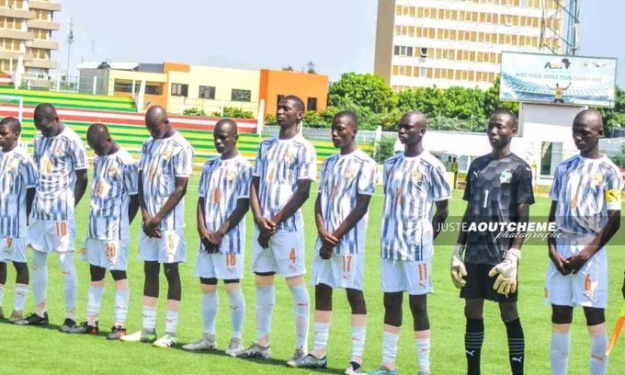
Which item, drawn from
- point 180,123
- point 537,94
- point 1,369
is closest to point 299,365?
point 1,369

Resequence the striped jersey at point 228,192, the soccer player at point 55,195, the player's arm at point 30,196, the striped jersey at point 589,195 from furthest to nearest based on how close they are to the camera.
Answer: the player's arm at point 30,196 < the soccer player at point 55,195 < the striped jersey at point 228,192 < the striped jersey at point 589,195

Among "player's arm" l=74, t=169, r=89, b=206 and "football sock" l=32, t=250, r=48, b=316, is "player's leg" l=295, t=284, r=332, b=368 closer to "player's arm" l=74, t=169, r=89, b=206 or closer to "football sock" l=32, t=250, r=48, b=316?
"player's arm" l=74, t=169, r=89, b=206

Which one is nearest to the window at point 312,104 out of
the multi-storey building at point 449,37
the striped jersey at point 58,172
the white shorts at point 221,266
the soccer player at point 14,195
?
the multi-storey building at point 449,37

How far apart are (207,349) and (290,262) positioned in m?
1.12

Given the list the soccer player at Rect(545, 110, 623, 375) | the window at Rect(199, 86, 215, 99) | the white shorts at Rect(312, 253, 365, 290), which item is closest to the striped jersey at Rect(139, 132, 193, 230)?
the white shorts at Rect(312, 253, 365, 290)

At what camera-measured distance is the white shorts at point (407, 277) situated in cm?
1002

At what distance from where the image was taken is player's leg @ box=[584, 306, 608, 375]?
931 cm

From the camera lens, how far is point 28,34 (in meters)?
134

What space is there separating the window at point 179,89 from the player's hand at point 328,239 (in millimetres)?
87889

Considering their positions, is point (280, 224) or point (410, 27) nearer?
point (280, 224)

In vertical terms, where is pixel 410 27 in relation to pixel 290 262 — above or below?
above

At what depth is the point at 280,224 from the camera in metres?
10.8

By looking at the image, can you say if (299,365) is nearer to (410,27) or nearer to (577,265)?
(577,265)

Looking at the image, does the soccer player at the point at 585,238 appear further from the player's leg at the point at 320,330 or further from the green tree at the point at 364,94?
the green tree at the point at 364,94
